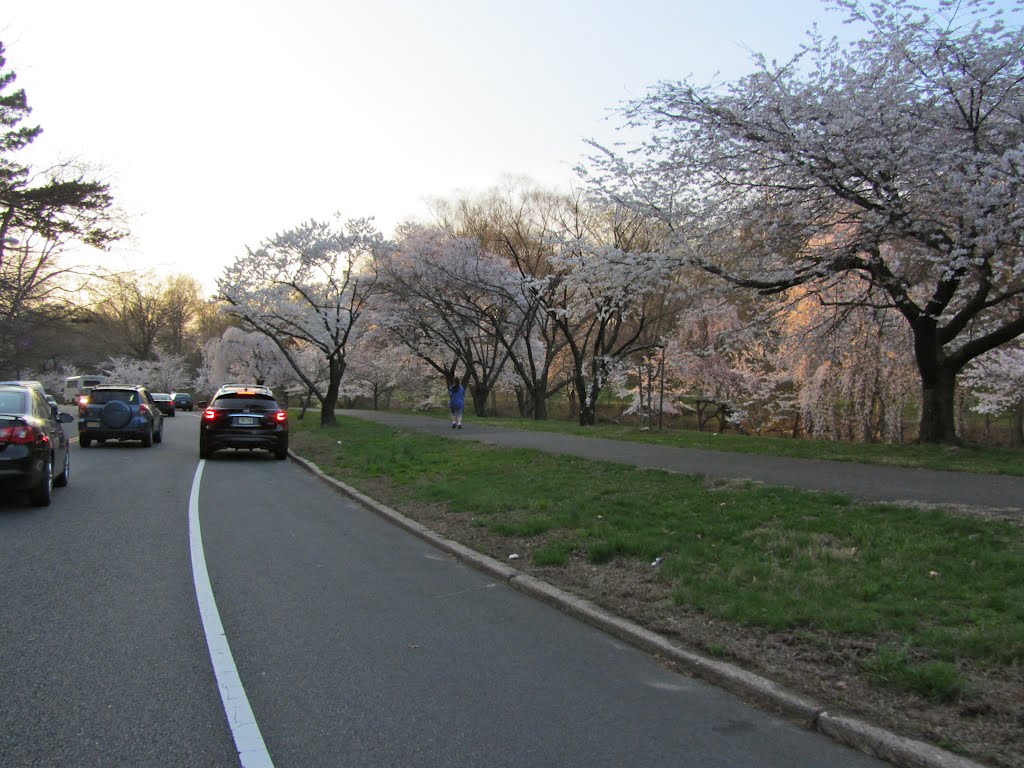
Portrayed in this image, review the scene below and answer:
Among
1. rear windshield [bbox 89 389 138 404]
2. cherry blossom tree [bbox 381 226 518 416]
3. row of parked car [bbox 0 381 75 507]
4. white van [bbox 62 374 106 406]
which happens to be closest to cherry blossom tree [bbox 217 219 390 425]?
cherry blossom tree [bbox 381 226 518 416]

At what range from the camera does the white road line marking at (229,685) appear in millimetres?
3395

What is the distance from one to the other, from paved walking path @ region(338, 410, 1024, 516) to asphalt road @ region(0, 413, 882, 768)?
191 inches

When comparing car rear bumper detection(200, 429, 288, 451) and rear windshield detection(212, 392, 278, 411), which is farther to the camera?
rear windshield detection(212, 392, 278, 411)

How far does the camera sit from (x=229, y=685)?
416 cm

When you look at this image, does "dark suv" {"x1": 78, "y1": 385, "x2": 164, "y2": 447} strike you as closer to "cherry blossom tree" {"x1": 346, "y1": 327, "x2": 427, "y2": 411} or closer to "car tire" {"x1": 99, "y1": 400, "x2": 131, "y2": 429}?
"car tire" {"x1": 99, "y1": 400, "x2": 131, "y2": 429}

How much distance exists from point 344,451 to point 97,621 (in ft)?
42.3

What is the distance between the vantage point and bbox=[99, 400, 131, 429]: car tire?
19.9 metres

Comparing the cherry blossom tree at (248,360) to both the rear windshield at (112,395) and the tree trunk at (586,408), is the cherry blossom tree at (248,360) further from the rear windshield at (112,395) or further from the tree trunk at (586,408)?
the rear windshield at (112,395)

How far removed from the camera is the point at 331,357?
26.5 m

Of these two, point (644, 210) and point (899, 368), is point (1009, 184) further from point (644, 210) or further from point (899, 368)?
point (899, 368)

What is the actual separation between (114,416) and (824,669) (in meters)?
19.9

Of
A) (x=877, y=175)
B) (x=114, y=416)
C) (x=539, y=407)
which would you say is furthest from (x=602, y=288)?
(x=539, y=407)

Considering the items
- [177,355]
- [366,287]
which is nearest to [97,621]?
[366,287]

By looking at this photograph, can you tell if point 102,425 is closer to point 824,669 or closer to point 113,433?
point 113,433
